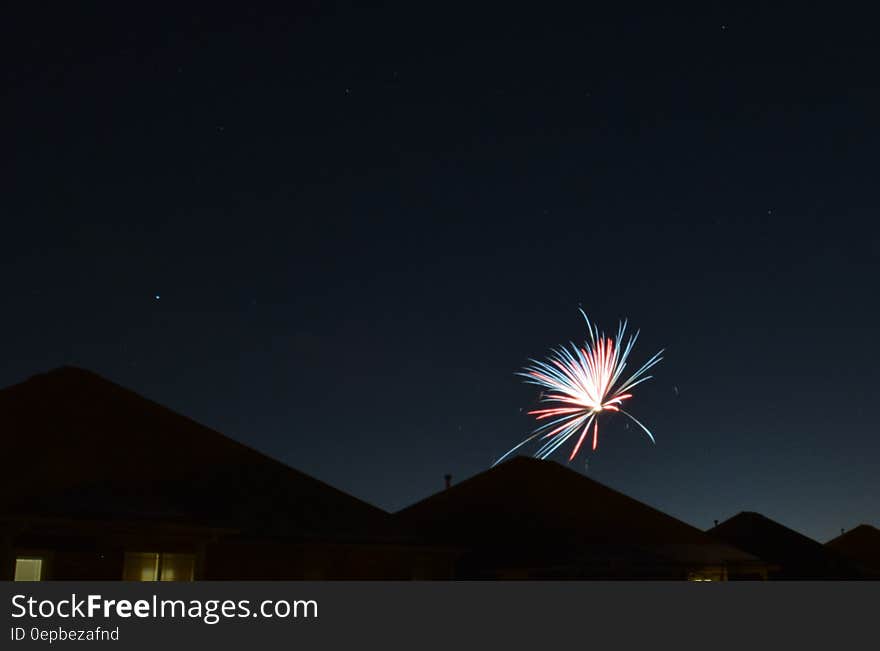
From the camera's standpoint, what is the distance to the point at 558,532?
3195 cm

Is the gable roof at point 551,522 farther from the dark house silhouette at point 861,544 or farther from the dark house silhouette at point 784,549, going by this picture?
the dark house silhouette at point 861,544

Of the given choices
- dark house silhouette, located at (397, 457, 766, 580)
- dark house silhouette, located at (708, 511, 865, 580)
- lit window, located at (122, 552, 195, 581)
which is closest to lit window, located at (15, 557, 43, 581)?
lit window, located at (122, 552, 195, 581)

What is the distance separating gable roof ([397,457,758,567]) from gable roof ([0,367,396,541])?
20.0 ft

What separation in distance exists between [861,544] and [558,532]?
29.9 meters

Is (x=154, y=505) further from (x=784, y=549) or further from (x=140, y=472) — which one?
(x=784, y=549)

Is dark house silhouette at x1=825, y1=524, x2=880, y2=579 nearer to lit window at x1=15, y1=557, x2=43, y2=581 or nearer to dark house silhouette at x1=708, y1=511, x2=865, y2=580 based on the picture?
dark house silhouette at x1=708, y1=511, x2=865, y2=580

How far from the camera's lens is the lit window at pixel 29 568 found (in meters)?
18.8

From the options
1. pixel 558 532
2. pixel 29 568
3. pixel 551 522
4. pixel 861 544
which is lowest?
pixel 29 568

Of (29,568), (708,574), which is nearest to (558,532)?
(708,574)

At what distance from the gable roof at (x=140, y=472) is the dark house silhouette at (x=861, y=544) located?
37396 millimetres

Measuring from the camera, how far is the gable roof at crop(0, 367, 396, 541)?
19953 mm

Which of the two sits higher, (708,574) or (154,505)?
(154,505)
